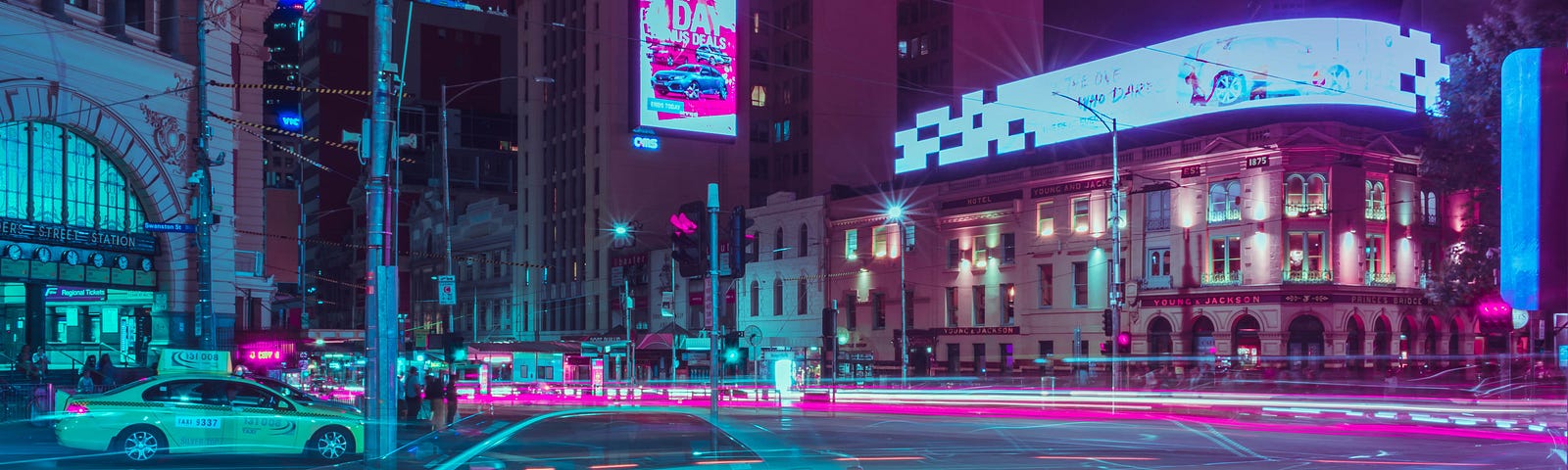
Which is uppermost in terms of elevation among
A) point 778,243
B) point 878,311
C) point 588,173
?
point 588,173

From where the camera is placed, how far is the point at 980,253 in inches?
2344

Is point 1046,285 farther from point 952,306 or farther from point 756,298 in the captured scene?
point 756,298

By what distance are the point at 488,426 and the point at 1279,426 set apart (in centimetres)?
2052

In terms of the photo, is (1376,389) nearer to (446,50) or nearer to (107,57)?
(107,57)

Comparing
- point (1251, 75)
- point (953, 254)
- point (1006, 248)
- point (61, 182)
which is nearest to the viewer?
point (61, 182)

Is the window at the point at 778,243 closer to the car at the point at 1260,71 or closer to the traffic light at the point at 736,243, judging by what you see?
the car at the point at 1260,71

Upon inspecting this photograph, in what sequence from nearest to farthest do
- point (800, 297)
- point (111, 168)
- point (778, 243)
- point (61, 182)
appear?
point (61, 182) < point (111, 168) < point (800, 297) < point (778, 243)

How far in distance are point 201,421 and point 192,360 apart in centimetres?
728

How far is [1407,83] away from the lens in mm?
53219

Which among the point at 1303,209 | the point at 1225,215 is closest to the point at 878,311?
the point at 1225,215

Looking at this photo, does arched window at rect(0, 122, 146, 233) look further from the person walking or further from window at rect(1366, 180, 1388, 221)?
window at rect(1366, 180, 1388, 221)

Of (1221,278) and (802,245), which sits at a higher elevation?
(802,245)

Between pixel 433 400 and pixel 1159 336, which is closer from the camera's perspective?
pixel 433 400

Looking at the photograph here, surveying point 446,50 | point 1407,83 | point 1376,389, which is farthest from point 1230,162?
point 446,50
